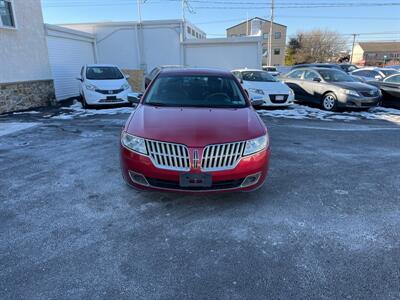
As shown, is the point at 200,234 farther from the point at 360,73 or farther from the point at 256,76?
the point at 360,73

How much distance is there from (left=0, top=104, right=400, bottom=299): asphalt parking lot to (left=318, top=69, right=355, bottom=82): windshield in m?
6.29

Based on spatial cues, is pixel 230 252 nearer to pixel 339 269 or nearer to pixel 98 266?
pixel 339 269

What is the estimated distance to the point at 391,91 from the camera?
10305mm

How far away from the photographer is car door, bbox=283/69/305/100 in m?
11.2

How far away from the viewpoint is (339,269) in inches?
91.6

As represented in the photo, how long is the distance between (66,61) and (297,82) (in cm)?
986

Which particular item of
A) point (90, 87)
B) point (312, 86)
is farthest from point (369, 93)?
point (90, 87)

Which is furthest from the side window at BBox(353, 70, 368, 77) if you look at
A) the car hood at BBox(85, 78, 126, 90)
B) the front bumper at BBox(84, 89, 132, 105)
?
the front bumper at BBox(84, 89, 132, 105)

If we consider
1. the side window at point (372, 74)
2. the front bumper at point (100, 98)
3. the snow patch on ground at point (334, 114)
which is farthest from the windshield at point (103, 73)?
the side window at point (372, 74)

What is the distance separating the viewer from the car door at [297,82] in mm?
11219

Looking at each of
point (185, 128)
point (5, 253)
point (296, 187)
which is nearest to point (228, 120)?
point (185, 128)

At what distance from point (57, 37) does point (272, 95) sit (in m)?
9.03

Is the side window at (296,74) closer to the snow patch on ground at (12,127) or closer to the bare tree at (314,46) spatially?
the snow patch on ground at (12,127)

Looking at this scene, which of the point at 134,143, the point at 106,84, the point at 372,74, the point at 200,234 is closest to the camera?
the point at 200,234
